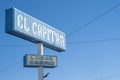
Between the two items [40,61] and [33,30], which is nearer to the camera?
[33,30]

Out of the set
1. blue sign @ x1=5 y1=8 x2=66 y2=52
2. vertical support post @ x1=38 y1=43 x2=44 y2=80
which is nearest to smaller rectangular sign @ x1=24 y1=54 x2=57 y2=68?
vertical support post @ x1=38 y1=43 x2=44 y2=80

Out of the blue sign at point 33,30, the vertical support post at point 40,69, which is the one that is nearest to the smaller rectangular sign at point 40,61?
the vertical support post at point 40,69

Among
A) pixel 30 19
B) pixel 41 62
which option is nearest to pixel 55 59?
pixel 41 62

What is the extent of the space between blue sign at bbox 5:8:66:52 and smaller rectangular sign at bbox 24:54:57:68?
1.24 metres

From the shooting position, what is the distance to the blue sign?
1328 inches

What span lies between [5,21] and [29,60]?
364 centimetres

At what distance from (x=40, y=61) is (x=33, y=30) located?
239 centimetres

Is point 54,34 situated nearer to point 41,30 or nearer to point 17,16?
point 41,30

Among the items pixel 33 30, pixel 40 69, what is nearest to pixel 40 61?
pixel 40 69

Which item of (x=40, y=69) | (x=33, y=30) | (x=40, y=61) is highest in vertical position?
(x=33, y=30)

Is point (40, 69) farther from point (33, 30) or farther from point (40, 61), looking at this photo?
point (33, 30)

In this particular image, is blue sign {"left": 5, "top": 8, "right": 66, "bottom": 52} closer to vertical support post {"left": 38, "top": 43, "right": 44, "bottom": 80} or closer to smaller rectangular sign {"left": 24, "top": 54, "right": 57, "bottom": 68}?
vertical support post {"left": 38, "top": 43, "right": 44, "bottom": 80}

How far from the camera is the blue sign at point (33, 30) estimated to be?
1328 inches

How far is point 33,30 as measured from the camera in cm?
3578
